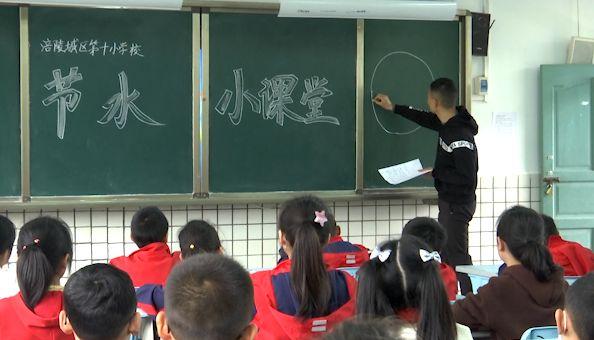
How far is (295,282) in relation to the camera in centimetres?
228

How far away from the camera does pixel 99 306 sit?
1.70 metres

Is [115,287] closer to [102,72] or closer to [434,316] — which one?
[434,316]

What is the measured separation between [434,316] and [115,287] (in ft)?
2.76

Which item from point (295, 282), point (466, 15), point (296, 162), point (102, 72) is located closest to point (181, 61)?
point (102, 72)

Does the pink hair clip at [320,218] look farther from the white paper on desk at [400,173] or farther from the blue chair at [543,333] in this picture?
the white paper on desk at [400,173]

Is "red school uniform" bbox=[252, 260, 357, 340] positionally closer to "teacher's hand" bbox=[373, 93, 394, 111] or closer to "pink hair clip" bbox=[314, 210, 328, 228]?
"pink hair clip" bbox=[314, 210, 328, 228]

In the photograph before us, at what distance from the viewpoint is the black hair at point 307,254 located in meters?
2.24

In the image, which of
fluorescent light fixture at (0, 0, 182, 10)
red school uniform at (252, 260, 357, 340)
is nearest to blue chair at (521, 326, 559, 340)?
red school uniform at (252, 260, 357, 340)

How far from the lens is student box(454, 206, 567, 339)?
94.3 inches

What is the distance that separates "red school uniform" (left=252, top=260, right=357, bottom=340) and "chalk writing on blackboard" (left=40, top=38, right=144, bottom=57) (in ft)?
8.29

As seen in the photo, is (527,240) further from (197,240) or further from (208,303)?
(208,303)

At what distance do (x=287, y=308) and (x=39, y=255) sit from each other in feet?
2.64

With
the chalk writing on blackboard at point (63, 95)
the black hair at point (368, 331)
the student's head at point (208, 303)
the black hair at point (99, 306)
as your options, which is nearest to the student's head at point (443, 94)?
the chalk writing on blackboard at point (63, 95)

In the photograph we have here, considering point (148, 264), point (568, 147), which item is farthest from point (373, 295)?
point (568, 147)
